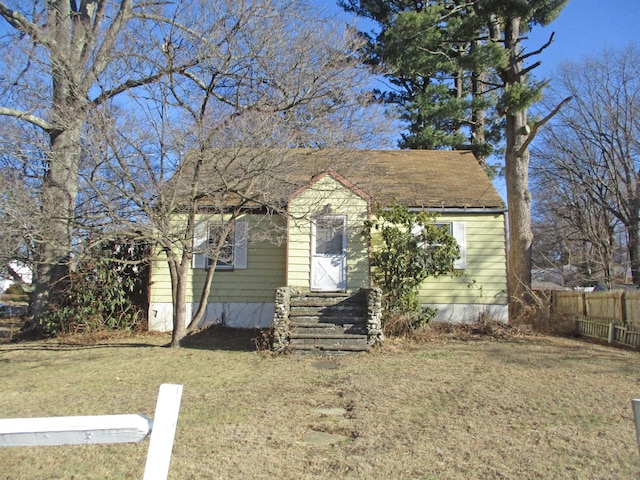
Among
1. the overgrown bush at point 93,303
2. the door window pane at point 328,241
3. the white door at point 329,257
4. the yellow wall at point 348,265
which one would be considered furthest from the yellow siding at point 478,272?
the overgrown bush at point 93,303

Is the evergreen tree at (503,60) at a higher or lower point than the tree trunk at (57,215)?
higher

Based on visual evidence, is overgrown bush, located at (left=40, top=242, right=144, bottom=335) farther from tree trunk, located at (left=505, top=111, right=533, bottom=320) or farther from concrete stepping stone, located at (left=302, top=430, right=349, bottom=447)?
tree trunk, located at (left=505, top=111, right=533, bottom=320)

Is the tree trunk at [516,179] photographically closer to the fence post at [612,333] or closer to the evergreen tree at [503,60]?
the evergreen tree at [503,60]

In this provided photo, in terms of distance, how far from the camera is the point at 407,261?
41.0 feet

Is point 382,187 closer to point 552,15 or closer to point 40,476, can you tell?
point 552,15

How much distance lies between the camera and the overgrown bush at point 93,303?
12.8 metres

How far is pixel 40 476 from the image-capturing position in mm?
4230

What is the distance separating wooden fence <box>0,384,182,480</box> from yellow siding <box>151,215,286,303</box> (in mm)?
11395

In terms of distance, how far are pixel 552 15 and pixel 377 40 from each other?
7.81 metres

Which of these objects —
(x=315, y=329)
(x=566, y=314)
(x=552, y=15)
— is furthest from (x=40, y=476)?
(x=552, y=15)

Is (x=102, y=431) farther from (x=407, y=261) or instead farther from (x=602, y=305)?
(x=602, y=305)

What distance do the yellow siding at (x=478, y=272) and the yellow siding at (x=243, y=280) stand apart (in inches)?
169

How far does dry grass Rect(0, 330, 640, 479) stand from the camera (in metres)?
4.40

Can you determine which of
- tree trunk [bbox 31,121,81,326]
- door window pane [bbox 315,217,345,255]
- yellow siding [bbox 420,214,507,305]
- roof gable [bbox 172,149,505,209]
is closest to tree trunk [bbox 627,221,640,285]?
roof gable [bbox 172,149,505,209]
